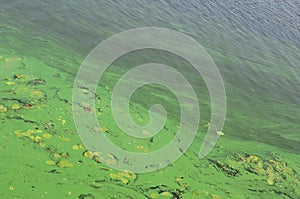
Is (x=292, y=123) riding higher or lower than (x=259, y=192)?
higher

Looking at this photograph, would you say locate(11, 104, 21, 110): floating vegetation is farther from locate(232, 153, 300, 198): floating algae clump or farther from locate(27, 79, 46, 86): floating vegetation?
locate(232, 153, 300, 198): floating algae clump

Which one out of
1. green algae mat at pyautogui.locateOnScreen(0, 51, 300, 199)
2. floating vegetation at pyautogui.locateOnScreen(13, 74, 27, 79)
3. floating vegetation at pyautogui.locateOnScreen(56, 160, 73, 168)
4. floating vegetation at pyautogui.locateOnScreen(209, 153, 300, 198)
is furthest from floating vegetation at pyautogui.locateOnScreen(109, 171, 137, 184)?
floating vegetation at pyautogui.locateOnScreen(13, 74, 27, 79)

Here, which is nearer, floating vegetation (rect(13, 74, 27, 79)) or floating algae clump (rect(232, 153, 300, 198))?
floating algae clump (rect(232, 153, 300, 198))

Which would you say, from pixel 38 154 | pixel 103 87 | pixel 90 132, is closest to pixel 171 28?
pixel 103 87

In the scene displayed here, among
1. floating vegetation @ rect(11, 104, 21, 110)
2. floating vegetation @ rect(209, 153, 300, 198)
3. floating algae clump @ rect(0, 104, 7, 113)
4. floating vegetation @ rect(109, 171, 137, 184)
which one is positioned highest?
floating vegetation @ rect(209, 153, 300, 198)

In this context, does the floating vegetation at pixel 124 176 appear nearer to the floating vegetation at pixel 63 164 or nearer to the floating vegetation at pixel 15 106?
the floating vegetation at pixel 63 164

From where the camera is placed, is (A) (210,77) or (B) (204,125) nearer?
(B) (204,125)

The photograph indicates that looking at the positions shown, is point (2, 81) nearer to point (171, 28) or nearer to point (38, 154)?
point (38, 154)
